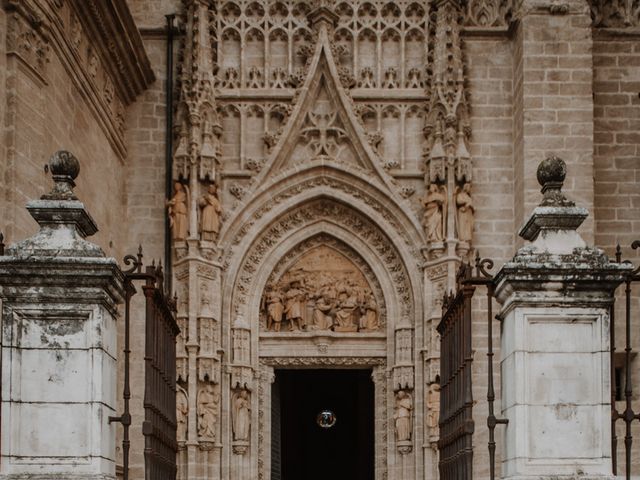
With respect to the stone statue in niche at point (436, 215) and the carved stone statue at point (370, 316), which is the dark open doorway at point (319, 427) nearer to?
the carved stone statue at point (370, 316)

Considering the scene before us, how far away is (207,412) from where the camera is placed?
16.9 metres

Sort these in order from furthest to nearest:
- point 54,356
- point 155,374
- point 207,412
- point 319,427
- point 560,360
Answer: point 319,427 → point 207,412 → point 155,374 → point 560,360 → point 54,356

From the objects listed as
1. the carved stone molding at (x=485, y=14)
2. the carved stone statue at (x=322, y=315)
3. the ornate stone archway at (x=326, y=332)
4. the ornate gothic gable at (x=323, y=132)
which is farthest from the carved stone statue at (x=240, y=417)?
the carved stone molding at (x=485, y=14)

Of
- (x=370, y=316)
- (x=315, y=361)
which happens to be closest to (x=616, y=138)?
(x=370, y=316)

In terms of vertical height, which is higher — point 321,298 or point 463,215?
point 463,215

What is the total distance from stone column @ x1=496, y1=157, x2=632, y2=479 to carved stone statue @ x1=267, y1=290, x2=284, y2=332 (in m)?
9.65

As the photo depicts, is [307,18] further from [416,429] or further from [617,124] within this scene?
[416,429]

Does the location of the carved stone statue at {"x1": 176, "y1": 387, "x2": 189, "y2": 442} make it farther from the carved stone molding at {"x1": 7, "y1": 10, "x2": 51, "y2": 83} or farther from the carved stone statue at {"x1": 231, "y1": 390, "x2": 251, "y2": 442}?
the carved stone molding at {"x1": 7, "y1": 10, "x2": 51, "y2": 83}

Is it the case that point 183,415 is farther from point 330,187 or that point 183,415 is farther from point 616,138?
point 616,138

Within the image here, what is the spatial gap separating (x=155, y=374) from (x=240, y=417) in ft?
26.0

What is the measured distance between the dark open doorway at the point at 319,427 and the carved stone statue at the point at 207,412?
502 cm

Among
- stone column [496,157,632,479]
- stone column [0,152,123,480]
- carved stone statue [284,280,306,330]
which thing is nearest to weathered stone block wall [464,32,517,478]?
carved stone statue [284,280,306,330]

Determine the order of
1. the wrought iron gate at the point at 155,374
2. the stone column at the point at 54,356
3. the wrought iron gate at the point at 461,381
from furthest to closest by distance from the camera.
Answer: the wrought iron gate at the point at 461,381, the wrought iron gate at the point at 155,374, the stone column at the point at 54,356

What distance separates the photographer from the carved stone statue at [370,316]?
58.8ft
